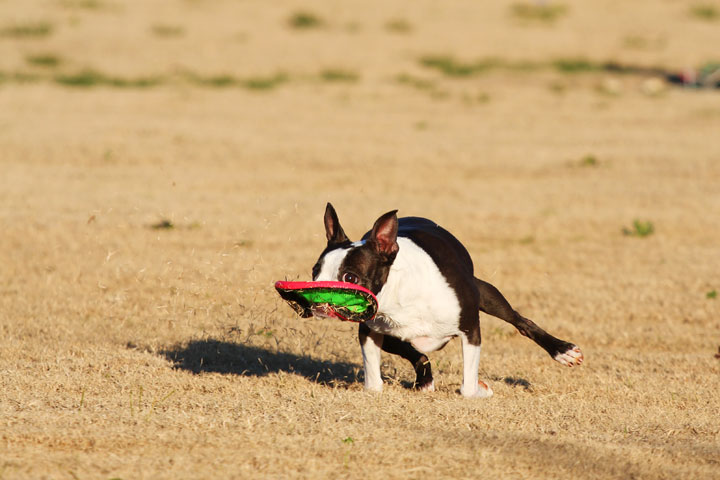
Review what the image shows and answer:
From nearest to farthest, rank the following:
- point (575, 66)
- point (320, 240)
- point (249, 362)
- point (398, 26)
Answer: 1. point (249, 362)
2. point (320, 240)
3. point (575, 66)
4. point (398, 26)

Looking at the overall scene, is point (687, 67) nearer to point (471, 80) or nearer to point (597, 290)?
point (471, 80)

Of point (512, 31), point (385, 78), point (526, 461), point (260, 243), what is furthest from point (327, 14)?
point (526, 461)

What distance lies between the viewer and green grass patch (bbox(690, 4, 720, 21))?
124 ft

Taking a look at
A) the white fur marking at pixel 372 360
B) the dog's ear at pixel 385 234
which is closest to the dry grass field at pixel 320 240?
the white fur marking at pixel 372 360

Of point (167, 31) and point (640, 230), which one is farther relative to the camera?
point (167, 31)

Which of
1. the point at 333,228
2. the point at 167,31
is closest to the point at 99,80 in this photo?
the point at 167,31

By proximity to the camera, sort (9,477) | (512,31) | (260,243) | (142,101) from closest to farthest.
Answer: (9,477) → (260,243) → (142,101) → (512,31)

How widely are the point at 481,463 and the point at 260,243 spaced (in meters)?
7.34

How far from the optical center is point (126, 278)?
9945 mm

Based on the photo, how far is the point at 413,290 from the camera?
559 centimetres

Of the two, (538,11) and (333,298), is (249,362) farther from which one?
(538,11)

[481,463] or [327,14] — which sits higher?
[327,14]

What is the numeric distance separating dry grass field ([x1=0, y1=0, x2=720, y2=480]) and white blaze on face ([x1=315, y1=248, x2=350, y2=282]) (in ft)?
2.64

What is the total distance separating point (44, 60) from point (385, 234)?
22718mm
